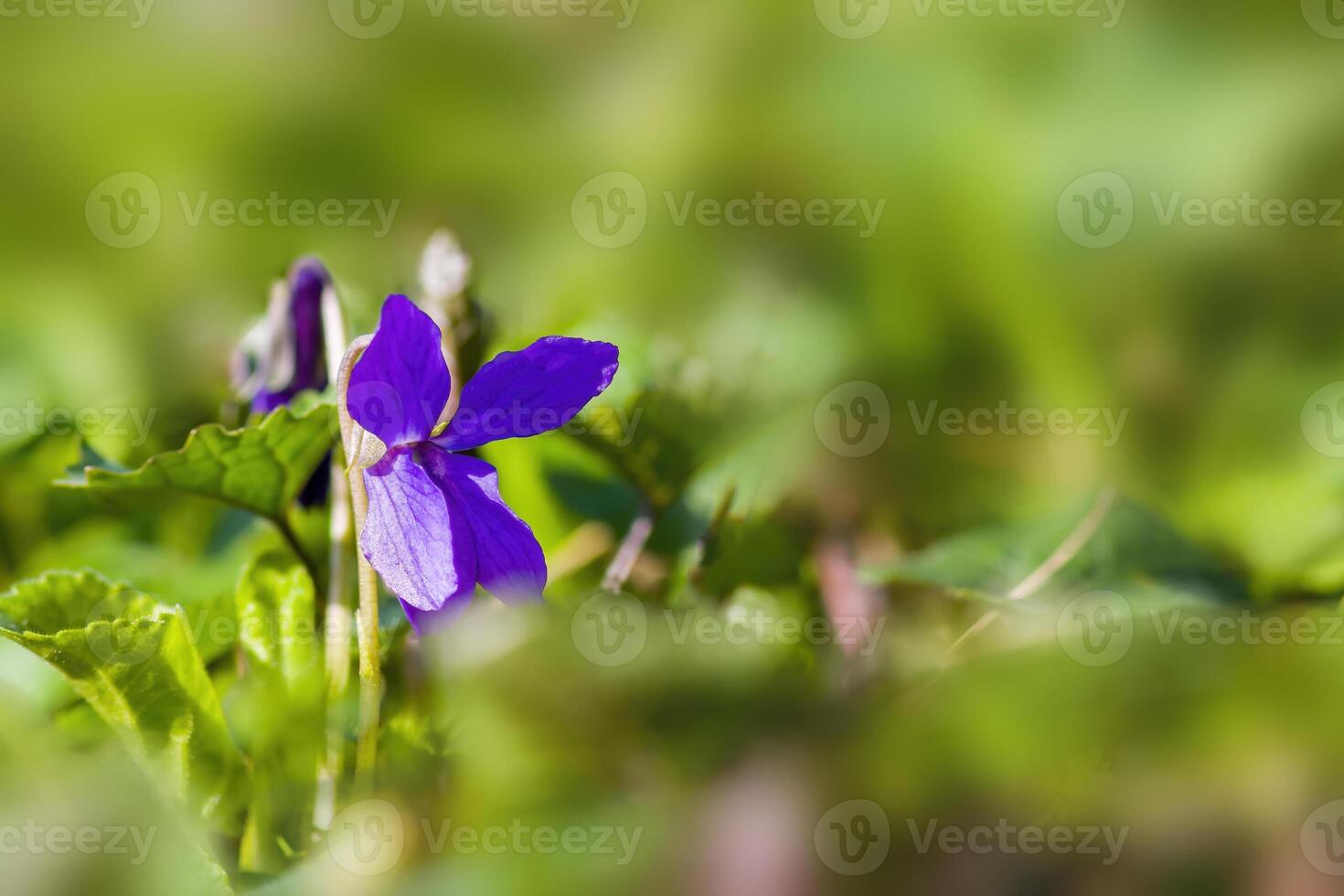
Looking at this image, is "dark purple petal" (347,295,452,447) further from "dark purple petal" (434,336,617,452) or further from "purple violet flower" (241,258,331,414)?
"purple violet flower" (241,258,331,414)

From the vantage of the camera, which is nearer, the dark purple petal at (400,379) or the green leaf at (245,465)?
the dark purple petal at (400,379)

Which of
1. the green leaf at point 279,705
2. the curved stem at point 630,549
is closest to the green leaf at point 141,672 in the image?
the green leaf at point 279,705

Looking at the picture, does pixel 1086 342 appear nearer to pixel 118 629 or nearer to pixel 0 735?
pixel 118 629

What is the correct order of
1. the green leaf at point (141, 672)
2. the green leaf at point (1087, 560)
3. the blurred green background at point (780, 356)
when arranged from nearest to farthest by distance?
the blurred green background at point (780, 356) → the green leaf at point (141, 672) → the green leaf at point (1087, 560)

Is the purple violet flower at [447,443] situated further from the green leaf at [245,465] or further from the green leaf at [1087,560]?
the green leaf at [1087,560]

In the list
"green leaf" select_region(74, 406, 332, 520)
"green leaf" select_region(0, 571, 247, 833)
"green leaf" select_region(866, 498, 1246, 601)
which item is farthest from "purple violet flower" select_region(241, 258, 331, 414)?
"green leaf" select_region(866, 498, 1246, 601)

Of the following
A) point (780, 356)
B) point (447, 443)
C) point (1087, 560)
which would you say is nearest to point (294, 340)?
point (447, 443)
